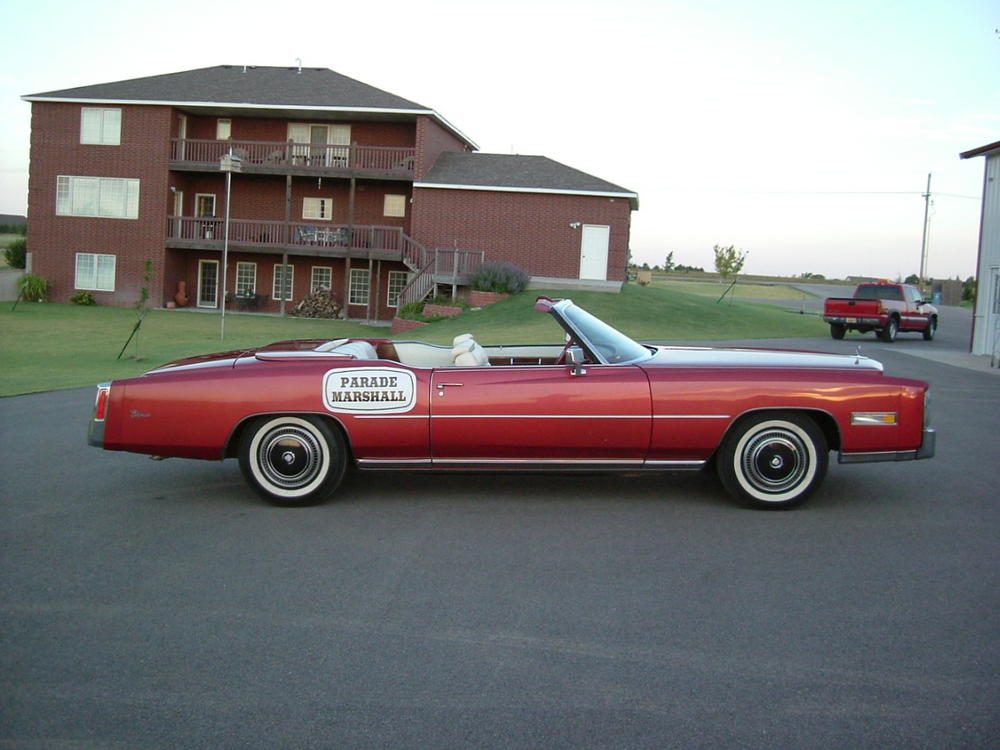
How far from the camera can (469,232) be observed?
3800 cm

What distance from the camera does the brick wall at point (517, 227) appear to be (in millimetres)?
37688

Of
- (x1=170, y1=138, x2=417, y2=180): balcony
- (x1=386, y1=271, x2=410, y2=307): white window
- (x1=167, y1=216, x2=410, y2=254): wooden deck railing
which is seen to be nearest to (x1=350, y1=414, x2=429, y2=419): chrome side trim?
(x1=167, y1=216, x2=410, y2=254): wooden deck railing

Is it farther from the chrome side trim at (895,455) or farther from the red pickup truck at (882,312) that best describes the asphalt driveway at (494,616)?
the red pickup truck at (882,312)

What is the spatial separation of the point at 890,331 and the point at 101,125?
98.8 feet

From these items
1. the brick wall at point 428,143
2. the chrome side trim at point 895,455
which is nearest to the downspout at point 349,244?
the brick wall at point 428,143

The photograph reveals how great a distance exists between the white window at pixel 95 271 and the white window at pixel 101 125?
4.49m

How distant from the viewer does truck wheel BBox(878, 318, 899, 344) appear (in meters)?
28.7

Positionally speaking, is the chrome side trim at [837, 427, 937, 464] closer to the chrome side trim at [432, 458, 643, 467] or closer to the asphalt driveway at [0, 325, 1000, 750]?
the asphalt driveway at [0, 325, 1000, 750]

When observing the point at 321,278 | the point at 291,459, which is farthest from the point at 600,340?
the point at 321,278

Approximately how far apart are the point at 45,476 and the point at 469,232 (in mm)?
31060

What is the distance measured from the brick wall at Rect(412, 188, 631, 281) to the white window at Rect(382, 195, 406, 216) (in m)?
2.35

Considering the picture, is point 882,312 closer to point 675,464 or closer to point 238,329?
point 238,329

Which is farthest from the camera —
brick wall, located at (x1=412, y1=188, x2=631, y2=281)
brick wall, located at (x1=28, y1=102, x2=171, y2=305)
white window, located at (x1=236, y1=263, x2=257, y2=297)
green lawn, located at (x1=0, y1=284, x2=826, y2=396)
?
white window, located at (x1=236, y1=263, x2=257, y2=297)

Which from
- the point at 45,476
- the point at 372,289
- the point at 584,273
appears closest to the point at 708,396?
the point at 45,476
